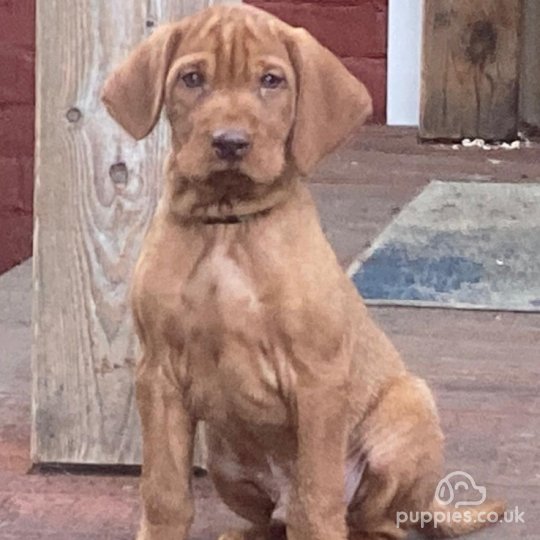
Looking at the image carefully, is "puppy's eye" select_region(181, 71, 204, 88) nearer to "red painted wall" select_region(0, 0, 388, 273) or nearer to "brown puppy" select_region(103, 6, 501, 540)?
"brown puppy" select_region(103, 6, 501, 540)

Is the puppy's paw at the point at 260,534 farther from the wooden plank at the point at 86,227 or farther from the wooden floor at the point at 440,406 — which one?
the wooden plank at the point at 86,227

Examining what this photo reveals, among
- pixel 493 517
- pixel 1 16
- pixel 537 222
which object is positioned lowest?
pixel 493 517

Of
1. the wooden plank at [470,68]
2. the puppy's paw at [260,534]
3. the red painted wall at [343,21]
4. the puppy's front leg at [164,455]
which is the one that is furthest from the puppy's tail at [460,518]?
the red painted wall at [343,21]

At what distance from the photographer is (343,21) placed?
5.26m

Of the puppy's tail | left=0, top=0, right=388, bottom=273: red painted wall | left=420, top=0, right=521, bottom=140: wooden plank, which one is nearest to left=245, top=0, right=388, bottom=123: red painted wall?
left=420, top=0, right=521, bottom=140: wooden plank

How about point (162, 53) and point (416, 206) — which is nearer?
point (162, 53)

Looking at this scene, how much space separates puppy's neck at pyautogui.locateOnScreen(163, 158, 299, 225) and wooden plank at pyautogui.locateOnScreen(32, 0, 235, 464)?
0.43 metres

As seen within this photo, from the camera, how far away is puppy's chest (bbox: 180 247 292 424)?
164 centimetres

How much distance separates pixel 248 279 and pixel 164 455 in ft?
0.79

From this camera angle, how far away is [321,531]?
1688 mm

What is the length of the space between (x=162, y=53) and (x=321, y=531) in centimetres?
57

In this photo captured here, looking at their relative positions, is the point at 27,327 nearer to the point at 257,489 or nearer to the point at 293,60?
the point at 257,489

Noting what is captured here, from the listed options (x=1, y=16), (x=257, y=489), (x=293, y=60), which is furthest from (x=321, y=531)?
(x=1, y=16)

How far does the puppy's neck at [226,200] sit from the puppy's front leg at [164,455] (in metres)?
0.18
